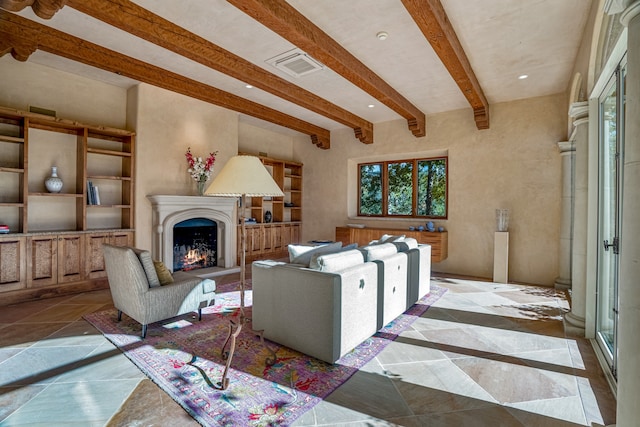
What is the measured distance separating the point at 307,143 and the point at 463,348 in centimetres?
642

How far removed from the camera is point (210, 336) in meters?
3.09

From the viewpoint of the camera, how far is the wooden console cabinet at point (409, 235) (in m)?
6.05

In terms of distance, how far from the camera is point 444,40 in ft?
10.8

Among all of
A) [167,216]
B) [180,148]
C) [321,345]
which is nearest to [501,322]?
[321,345]

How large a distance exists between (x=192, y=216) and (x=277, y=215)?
8.55 ft

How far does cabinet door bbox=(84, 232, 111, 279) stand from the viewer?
4613 millimetres

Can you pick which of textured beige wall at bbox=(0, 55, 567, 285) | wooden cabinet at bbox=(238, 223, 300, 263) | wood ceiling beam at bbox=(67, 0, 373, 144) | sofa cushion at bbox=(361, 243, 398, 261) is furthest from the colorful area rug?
wooden cabinet at bbox=(238, 223, 300, 263)

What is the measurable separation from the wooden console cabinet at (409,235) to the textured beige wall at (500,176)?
0.32 metres

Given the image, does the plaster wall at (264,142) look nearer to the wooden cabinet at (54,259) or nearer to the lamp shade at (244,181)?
the wooden cabinet at (54,259)

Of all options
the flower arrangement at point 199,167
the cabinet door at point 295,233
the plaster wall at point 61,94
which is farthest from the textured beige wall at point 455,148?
the cabinet door at point 295,233

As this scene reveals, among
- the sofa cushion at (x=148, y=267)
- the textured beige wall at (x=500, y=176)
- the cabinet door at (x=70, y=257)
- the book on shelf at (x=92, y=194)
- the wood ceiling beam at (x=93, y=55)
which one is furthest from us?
the textured beige wall at (x=500, y=176)

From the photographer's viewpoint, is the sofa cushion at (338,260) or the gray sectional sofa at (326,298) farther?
the sofa cushion at (338,260)

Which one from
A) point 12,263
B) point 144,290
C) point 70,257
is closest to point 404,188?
point 144,290

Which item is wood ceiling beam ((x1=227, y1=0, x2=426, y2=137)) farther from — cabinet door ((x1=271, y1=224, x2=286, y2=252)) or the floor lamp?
cabinet door ((x1=271, y1=224, x2=286, y2=252))
